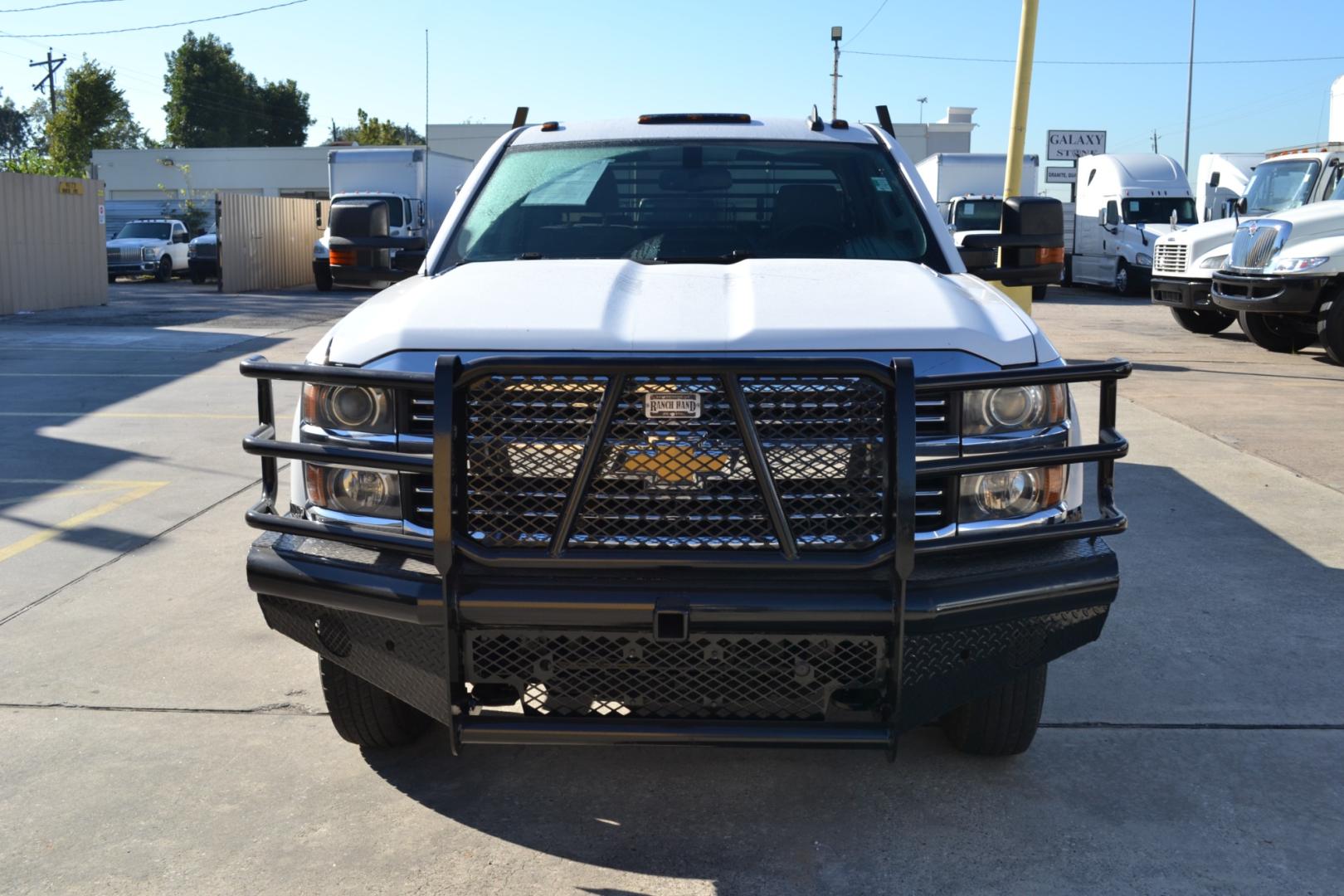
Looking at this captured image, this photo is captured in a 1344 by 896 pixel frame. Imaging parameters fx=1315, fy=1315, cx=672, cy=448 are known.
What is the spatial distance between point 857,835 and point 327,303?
24.2 meters

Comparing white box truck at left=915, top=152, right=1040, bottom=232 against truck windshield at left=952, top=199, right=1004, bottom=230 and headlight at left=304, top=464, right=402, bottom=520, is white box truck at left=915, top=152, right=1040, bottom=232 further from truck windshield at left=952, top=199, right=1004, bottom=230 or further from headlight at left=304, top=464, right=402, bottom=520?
headlight at left=304, top=464, right=402, bottom=520

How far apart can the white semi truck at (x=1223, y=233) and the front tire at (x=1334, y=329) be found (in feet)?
7.92

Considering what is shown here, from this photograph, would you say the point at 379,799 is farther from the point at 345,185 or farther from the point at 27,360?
the point at 345,185

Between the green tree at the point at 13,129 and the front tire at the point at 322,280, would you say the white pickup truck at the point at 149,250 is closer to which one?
the front tire at the point at 322,280

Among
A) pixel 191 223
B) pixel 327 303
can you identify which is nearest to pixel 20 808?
pixel 327 303

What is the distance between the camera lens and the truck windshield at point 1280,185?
1680 cm

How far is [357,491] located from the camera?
340cm

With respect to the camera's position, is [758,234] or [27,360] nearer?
[758,234]

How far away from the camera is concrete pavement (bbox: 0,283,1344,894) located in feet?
11.0

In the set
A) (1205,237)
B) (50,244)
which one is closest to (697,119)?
(1205,237)

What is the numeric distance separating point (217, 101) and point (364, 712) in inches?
3514

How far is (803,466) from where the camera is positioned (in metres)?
3.07

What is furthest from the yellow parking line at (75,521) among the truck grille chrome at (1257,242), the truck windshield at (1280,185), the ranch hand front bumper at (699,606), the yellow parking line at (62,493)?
the truck windshield at (1280,185)

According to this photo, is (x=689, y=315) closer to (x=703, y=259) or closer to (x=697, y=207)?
(x=703, y=259)
